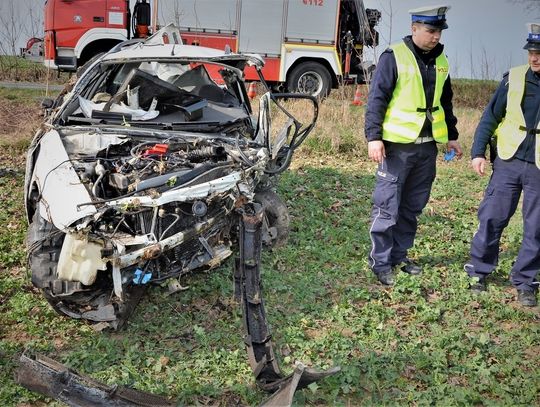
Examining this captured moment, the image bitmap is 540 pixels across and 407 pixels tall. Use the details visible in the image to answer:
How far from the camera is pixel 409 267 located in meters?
4.46

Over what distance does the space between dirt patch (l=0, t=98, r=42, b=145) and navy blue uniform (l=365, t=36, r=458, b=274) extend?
19.0 ft

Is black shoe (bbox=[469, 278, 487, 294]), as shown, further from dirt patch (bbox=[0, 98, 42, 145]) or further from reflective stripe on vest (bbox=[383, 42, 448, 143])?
dirt patch (bbox=[0, 98, 42, 145])

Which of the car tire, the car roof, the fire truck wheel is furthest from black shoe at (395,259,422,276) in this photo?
the fire truck wheel

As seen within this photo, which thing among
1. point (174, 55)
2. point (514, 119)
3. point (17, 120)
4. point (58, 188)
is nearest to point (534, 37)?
point (514, 119)

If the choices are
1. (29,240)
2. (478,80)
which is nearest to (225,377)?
(29,240)

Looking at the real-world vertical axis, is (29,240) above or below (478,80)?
below

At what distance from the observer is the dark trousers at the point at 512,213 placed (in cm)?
389

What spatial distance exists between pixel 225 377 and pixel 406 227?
2.05 m

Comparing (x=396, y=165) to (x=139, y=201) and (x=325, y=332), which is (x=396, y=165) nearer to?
(x=325, y=332)

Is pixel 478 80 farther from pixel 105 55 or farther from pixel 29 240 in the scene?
pixel 29 240

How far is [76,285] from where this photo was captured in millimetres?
3209

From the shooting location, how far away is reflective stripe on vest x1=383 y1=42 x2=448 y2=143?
3.90 m

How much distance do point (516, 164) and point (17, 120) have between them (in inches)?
333

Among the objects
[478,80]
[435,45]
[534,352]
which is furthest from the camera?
[478,80]
